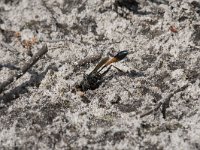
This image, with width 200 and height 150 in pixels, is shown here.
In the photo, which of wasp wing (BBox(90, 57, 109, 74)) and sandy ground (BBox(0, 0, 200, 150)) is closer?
sandy ground (BBox(0, 0, 200, 150))

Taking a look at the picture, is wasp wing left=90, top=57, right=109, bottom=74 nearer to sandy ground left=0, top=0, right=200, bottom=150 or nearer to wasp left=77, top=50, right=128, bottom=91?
wasp left=77, top=50, right=128, bottom=91

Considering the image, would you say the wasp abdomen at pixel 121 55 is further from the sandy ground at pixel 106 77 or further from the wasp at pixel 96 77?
the sandy ground at pixel 106 77

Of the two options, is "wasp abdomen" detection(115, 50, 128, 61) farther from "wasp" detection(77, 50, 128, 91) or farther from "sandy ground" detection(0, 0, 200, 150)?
"sandy ground" detection(0, 0, 200, 150)

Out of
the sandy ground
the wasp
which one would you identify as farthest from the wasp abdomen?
the sandy ground

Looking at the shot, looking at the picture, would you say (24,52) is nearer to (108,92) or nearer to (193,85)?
(108,92)

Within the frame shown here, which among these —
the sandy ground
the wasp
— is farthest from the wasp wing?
the sandy ground

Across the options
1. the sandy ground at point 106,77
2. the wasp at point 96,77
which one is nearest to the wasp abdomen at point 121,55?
the wasp at point 96,77

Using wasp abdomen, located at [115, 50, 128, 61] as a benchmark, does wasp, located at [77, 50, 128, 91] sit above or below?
below

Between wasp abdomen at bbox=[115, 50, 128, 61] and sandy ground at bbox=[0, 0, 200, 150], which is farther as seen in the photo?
wasp abdomen at bbox=[115, 50, 128, 61]

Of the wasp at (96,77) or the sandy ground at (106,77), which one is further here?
the wasp at (96,77)
